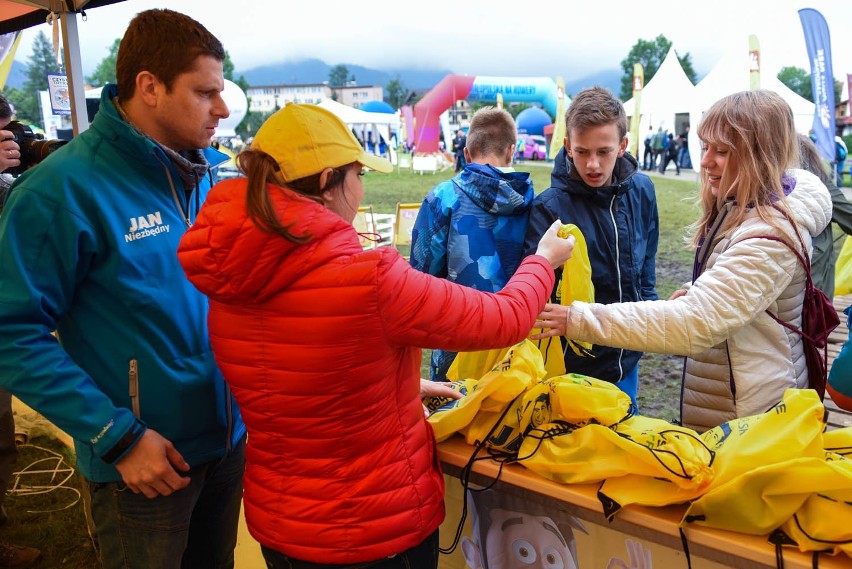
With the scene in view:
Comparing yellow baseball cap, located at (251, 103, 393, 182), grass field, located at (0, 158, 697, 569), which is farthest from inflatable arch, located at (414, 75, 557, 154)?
yellow baseball cap, located at (251, 103, 393, 182)

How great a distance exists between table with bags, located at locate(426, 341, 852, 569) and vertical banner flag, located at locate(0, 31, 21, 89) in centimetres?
506

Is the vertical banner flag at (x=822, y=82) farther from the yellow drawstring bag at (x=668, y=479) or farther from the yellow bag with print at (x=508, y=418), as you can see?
the yellow drawstring bag at (x=668, y=479)

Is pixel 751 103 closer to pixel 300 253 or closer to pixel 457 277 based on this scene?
pixel 457 277

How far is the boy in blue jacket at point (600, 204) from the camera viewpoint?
90.1 inches

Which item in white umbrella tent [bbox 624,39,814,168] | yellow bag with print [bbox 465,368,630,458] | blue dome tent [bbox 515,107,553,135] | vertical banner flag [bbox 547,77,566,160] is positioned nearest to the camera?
yellow bag with print [bbox 465,368,630,458]

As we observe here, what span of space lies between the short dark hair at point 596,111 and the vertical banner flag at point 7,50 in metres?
4.59

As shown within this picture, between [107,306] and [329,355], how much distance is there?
672mm

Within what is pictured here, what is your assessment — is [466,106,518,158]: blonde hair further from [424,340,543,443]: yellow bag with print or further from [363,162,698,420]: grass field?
[424,340,543,443]: yellow bag with print

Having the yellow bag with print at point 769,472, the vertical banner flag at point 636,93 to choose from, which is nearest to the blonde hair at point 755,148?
the yellow bag with print at point 769,472

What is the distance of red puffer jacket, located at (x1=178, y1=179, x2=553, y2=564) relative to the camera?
1.13 meters

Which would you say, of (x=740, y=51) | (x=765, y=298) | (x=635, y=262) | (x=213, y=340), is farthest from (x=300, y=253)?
(x=740, y=51)

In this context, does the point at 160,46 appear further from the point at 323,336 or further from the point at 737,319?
the point at 737,319

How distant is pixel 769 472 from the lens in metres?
1.24

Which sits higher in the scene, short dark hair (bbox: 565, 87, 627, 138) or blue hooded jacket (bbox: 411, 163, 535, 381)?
short dark hair (bbox: 565, 87, 627, 138)
